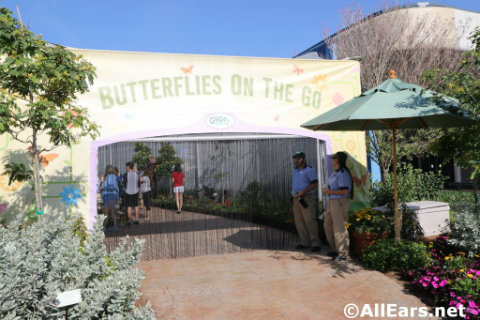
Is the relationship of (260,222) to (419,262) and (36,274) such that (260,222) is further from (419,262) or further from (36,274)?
(36,274)

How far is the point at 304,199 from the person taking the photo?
640 centimetres

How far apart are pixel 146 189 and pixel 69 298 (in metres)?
4.16

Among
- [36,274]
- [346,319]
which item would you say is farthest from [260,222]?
[36,274]

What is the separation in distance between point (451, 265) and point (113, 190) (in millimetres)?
4791

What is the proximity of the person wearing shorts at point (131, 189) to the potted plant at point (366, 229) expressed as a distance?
11.3ft

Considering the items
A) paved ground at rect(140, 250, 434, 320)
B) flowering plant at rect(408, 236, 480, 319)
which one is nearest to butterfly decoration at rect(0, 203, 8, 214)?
paved ground at rect(140, 250, 434, 320)

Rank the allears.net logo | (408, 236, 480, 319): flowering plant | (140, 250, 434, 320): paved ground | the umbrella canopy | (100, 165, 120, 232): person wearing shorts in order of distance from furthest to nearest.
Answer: (100, 165, 120, 232): person wearing shorts
the umbrella canopy
(140, 250, 434, 320): paved ground
the allears.net logo
(408, 236, 480, 319): flowering plant

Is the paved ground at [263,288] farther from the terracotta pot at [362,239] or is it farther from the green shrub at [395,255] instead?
the terracotta pot at [362,239]

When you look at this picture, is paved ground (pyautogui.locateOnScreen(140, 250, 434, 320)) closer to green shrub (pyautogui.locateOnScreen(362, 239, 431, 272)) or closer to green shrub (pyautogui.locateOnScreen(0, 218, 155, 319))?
green shrub (pyautogui.locateOnScreen(362, 239, 431, 272))

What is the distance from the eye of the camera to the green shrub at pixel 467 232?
448 centimetres

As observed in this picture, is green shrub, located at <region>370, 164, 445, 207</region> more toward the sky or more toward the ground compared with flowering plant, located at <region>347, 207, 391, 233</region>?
more toward the sky

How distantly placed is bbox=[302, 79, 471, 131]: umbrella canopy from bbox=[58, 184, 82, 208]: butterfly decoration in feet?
11.7

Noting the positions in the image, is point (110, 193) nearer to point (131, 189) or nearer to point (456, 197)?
point (131, 189)

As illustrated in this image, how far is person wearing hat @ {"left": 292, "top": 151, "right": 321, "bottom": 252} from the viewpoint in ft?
20.8
